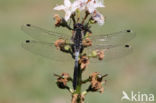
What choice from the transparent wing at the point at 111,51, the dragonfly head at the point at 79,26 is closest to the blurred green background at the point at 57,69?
the transparent wing at the point at 111,51

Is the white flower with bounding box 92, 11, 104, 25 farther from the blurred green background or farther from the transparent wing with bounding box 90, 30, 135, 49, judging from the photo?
the blurred green background

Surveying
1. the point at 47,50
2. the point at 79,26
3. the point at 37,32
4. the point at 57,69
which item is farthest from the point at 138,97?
the point at 79,26

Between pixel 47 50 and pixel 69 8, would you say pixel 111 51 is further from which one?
pixel 69 8

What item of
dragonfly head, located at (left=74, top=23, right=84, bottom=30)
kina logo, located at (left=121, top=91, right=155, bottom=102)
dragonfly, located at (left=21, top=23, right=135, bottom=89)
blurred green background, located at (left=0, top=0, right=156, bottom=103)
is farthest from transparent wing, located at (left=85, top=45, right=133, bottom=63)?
blurred green background, located at (left=0, top=0, right=156, bottom=103)

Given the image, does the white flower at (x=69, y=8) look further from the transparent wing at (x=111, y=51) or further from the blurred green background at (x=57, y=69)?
the blurred green background at (x=57, y=69)

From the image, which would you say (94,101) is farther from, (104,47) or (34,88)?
(104,47)

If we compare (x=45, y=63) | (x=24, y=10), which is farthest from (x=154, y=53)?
(x=24, y=10)

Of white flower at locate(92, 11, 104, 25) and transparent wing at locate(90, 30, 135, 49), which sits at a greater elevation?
white flower at locate(92, 11, 104, 25)
